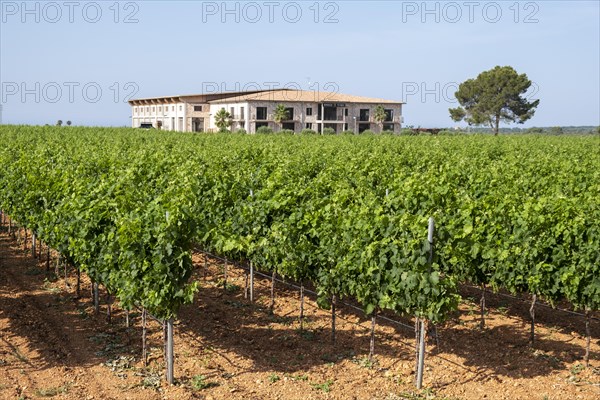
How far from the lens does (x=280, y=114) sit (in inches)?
3132

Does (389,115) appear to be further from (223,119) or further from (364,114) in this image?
(223,119)

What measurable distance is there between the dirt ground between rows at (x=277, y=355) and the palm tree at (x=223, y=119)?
7192 cm

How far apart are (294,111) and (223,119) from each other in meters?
9.40

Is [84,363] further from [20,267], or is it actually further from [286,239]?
[20,267]

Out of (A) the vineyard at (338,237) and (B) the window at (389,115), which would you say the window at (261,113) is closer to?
(B) the window at (389,115)

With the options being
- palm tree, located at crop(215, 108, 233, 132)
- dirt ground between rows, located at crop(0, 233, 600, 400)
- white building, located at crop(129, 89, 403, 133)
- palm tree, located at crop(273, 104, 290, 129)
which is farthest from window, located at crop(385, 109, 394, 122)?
dirt ground between rows, located at crop(0, 233, 600, 400)

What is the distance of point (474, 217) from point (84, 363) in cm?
689

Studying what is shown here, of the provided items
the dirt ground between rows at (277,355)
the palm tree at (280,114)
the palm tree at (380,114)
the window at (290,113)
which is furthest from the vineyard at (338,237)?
the palm tree at (380,114)

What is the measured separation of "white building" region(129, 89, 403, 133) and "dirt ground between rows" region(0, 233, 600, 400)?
2715 inches

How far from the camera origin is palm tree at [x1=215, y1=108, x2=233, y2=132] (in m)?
83.7

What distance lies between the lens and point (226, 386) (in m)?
8.67

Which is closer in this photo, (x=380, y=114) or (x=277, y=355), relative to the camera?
(x=277, y=355)

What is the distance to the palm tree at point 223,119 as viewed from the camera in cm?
8369

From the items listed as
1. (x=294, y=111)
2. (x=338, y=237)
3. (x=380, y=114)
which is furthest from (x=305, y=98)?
(x=338, y=237)
